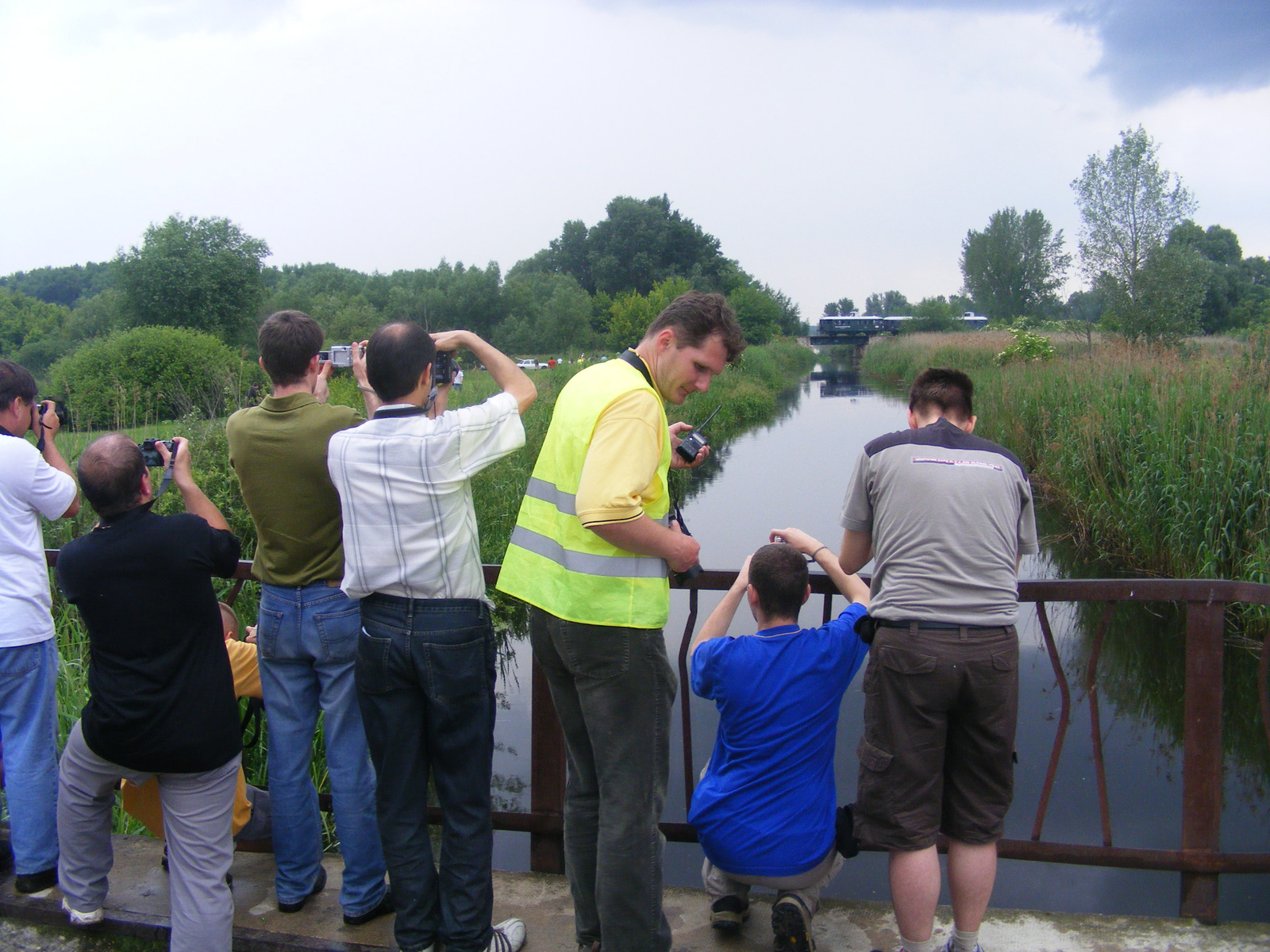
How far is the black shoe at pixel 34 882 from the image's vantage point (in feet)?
9.28

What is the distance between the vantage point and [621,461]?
6.63 feet

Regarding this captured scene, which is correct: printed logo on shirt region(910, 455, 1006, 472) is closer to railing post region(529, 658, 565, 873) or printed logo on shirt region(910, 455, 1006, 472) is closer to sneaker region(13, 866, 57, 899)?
railing post region(529, 658, 565, 873)

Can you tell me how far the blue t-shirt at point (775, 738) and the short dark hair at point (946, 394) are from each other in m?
0.61

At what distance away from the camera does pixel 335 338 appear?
24.7 meters

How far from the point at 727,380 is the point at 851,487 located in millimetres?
32952

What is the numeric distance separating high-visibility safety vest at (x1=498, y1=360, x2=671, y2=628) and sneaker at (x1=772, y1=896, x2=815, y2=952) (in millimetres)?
951

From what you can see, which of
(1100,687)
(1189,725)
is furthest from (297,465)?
(1100,687)

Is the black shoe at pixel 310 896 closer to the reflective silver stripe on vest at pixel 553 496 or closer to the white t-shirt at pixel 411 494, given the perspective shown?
the white t-shirt at pixel 411 494

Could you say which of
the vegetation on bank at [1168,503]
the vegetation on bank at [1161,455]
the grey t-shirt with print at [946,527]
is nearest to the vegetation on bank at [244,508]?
the grey t-shirt with print at [946,527]

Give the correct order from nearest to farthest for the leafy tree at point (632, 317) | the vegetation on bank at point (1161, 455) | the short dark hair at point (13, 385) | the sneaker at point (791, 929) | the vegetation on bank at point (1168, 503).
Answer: the sneaker at point (791, 929)
the short dark hair at point (13, 385)
the vegetation on bank at point (1168, 503)
the vegetation on bank at point (1161, 455)
the leafy tree at point (632, 317)

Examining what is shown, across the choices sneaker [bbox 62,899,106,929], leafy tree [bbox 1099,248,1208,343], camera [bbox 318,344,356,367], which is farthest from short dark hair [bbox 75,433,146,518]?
leafy tree [bbox 1099,248,1208,343]

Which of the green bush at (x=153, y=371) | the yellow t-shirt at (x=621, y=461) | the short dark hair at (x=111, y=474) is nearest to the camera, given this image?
the yellow t-shirt at (x=621, y=461)

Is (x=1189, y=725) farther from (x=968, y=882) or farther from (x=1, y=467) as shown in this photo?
(x=1, y=467)

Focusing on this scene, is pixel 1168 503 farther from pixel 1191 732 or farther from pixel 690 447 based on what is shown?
pixel 690 447
